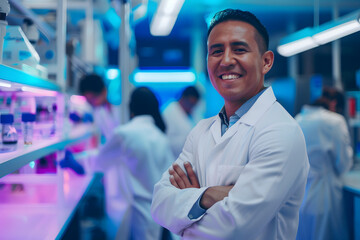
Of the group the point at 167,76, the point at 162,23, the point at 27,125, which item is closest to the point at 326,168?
the point at 162,23

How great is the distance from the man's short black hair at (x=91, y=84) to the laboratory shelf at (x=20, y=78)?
170 centimetres

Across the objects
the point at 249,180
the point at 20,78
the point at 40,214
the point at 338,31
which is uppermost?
the point at 338,31

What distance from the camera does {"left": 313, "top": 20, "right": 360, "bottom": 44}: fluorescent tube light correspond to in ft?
7.03

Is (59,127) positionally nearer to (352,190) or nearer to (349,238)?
(352,190)

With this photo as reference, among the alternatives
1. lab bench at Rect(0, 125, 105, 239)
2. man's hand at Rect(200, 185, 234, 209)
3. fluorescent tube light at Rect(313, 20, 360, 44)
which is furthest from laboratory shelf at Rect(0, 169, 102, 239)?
fluorescent tube light at Rect(313, 20, 360, 44)

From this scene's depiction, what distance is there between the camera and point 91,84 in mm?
3740

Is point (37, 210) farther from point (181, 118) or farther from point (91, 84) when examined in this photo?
point (181, 118)

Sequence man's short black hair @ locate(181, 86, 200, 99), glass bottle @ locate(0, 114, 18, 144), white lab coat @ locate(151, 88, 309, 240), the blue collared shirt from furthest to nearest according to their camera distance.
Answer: man's short black hair @ locate(181, 86, 200, 99), glass bottle @ locate(0, 114, 18, 144), the blue collared shirt, white lab coat @ locate(151, 88, 309, 240)

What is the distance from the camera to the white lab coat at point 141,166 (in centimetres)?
267

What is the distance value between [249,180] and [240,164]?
0.12m

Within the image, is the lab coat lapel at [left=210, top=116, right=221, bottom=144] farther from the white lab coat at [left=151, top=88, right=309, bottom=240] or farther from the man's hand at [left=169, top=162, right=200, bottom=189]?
the man's hand at [left=169, top=162, right=200, bottom=189]

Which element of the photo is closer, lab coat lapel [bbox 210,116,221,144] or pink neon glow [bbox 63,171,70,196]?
lab coat lapel [bbox 210,116,221,144]

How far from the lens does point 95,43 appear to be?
177 inches

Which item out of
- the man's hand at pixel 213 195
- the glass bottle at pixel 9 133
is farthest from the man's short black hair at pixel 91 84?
the man's hand at pixel 213 195
